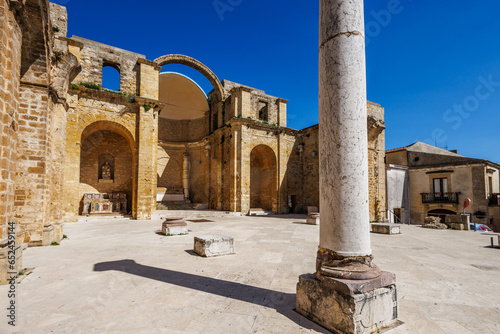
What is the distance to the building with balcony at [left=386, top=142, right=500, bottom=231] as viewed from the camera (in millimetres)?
19141

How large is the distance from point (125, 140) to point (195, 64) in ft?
23.0

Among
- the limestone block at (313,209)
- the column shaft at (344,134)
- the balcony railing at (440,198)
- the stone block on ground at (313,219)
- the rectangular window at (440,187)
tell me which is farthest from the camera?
the rectangular window at (440,187)

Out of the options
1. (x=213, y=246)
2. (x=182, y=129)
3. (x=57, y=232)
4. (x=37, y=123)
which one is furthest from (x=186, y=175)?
(x=213, y=246)

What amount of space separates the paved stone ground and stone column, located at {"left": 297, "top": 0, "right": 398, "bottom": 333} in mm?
318

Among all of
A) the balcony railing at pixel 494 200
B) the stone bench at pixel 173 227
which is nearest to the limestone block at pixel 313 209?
the stone bench at pixel 173 227

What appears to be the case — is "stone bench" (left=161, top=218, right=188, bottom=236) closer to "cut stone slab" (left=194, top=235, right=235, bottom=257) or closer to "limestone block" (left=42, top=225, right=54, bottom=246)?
"cut stone slab" (left=194, top=235, right=235, bottom=257)

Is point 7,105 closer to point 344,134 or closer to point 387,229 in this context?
point 344,134

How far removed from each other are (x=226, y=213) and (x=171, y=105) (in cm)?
1146

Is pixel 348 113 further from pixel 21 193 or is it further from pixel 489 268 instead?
pixel 21 193

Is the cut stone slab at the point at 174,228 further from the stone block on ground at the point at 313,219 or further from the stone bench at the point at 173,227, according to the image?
the stone block on ground at the point at 313,219

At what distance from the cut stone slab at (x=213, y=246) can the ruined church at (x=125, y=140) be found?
3.11 meters

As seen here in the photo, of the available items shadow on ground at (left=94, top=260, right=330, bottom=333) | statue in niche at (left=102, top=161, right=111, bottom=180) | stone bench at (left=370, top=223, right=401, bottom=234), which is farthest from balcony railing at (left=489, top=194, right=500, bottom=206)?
statue in niche at (left=102, top=161, right=111, bottom=180)

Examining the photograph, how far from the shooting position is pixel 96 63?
523 inches

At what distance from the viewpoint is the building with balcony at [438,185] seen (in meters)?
19.1
